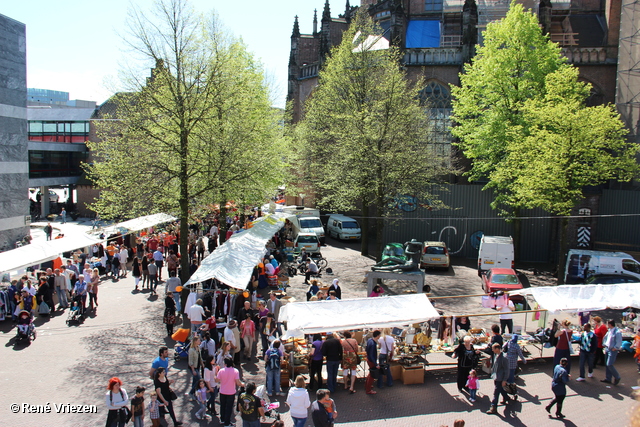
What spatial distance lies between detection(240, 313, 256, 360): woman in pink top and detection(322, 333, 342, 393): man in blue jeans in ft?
8.56

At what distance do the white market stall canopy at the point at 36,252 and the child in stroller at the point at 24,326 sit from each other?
343 centimetres

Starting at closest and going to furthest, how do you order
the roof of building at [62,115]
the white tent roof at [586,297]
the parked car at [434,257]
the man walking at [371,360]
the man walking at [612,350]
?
the man walking at [371,360], the man walking at [612,350], the white tent roof at [586,297], the parked car at [434,257], the roof of building at [62,115]

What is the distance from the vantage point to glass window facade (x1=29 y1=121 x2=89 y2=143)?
52.1 metres

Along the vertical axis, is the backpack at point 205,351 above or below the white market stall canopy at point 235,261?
below

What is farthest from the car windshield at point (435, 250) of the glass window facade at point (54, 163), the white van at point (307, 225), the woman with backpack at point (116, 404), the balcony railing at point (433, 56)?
the glass window facade at point (54, 163)

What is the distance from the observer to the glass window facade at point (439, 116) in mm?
33438

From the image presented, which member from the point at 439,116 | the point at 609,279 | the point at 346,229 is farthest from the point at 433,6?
the point at 609,279

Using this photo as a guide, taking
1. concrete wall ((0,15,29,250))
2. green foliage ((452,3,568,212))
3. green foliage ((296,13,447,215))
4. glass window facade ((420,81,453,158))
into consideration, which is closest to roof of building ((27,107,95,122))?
concrete wall ((0,15,29,250))

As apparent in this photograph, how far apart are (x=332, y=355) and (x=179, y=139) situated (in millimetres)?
11701

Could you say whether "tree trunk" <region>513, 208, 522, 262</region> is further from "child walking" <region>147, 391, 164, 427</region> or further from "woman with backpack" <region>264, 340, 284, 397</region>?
"child walking" <region>147, 391, 164, 427</region>

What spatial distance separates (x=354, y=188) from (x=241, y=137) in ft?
23.9

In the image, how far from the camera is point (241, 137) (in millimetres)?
19453

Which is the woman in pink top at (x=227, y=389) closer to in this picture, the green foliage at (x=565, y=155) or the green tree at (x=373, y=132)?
the green tree at (x=373, y=132)

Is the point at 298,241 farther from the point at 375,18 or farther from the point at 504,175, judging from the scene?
the point at 375,18
